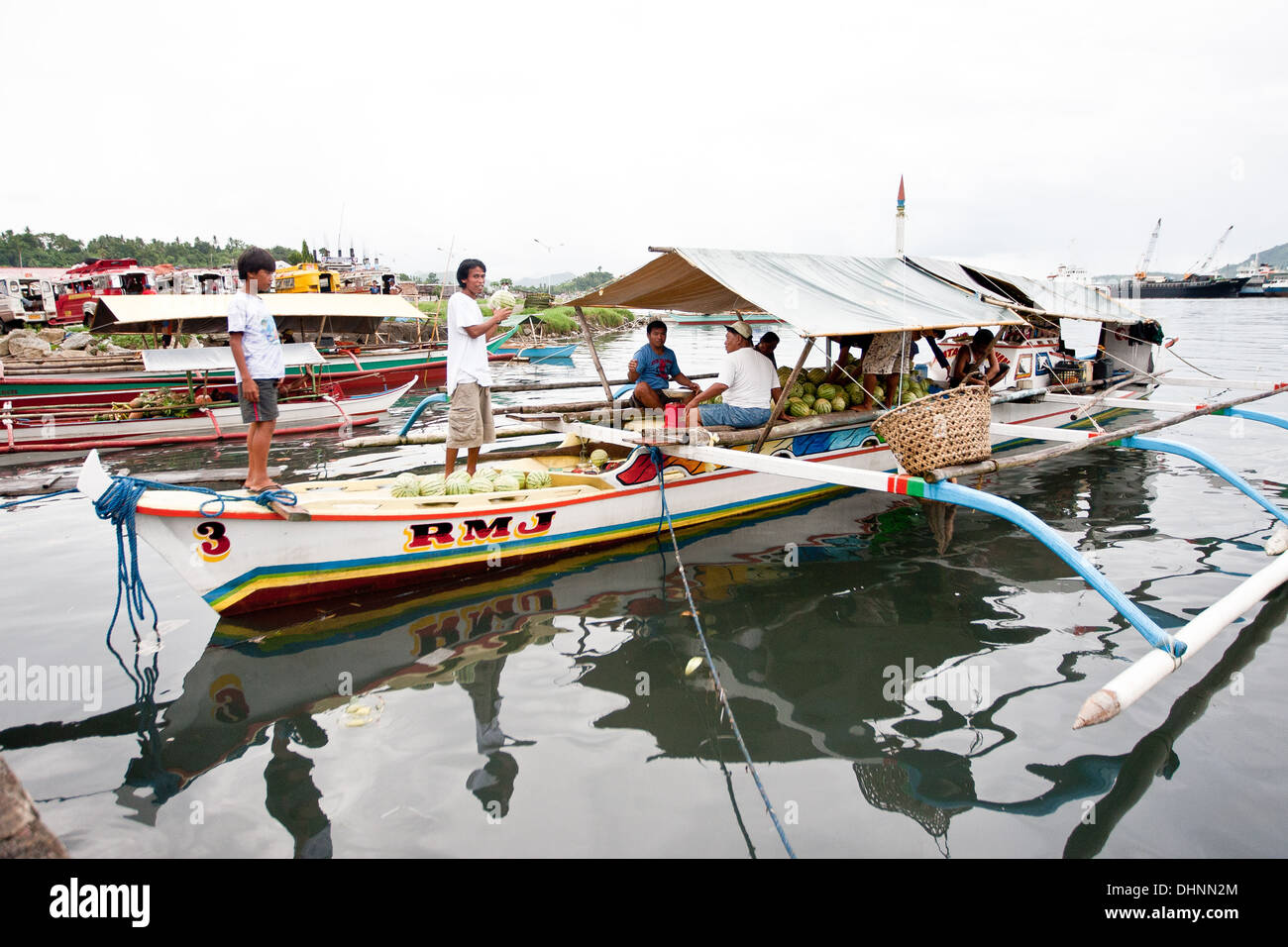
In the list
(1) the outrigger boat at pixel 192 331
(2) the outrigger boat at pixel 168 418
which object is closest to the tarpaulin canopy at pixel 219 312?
(1) the outrigger boat at pixel 192 331

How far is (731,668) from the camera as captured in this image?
17.5 ft

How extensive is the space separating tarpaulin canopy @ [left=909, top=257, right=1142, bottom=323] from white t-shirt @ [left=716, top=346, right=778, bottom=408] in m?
3.50

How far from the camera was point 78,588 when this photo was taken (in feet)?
21.5

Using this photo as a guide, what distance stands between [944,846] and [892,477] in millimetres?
2857

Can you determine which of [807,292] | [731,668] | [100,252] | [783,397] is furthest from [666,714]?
[100,252]

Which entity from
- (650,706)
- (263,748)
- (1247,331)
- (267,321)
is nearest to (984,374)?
(650,706)

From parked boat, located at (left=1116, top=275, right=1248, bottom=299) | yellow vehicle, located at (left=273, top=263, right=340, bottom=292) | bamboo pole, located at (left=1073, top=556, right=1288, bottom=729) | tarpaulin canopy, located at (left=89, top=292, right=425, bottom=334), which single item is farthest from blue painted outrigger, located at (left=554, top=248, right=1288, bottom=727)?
parked boat, located at (left=1116, top=275, right=1248, bottom=299)

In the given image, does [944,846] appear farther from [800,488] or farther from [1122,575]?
[800,488]

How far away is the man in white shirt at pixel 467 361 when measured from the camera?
6.54 m

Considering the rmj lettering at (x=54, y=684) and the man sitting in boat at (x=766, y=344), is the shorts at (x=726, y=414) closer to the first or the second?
the man sitting in boat at (x=766, y=344)

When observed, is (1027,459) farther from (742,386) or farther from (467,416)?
(467,416)

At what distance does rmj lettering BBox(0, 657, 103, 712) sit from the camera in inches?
190
